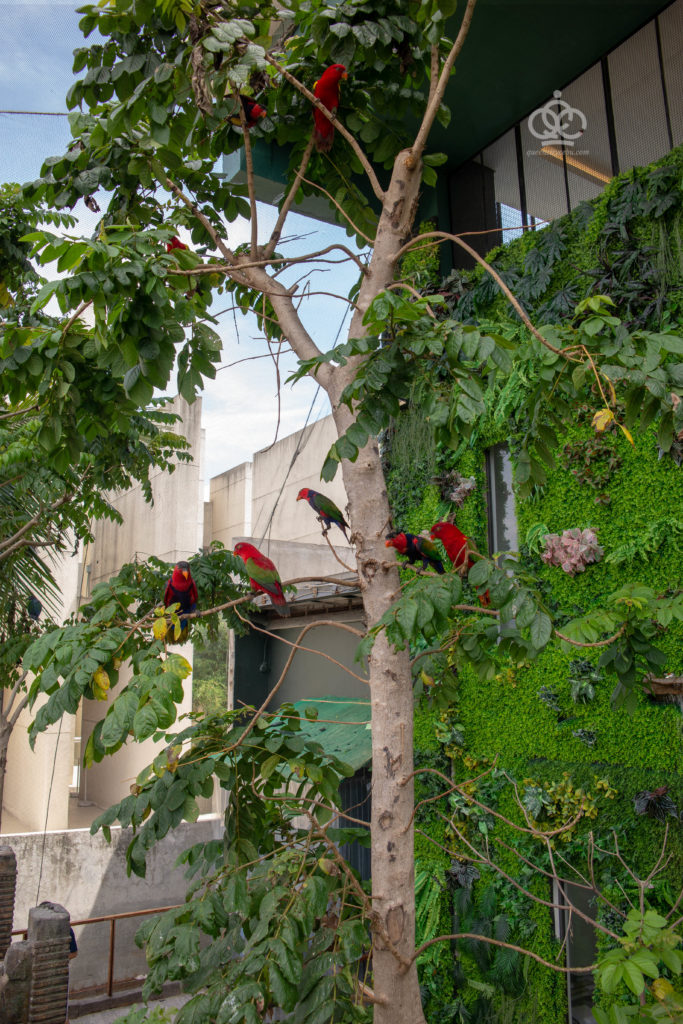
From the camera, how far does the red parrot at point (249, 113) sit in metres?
2.84

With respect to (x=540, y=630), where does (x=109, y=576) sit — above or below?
above

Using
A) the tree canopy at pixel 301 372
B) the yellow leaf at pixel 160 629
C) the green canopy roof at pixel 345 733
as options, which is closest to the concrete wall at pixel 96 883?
the green canopy roof at pixel 345 733

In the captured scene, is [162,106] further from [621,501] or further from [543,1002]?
[543,1002]

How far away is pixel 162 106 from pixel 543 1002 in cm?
586

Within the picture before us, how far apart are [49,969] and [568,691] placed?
15.3 ft

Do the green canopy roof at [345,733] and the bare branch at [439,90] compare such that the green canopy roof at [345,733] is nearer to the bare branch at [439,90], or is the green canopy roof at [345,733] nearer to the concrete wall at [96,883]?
the concrete wall at [96,883]

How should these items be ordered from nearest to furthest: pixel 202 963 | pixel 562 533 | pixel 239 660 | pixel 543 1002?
pixel 202 963, pixel 543 1002, pixel 562 533, pixel 239 660

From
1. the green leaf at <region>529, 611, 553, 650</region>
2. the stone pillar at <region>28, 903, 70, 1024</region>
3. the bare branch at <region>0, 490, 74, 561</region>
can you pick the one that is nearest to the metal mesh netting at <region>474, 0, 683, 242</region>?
the bare branch at <region>0, 490, 74, 561</region>

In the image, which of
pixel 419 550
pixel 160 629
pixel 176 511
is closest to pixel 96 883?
pixel 176 511

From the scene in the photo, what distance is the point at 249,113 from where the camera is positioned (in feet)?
9.46

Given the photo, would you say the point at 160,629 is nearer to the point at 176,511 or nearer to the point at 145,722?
the point at 145,722

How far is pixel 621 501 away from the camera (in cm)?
523

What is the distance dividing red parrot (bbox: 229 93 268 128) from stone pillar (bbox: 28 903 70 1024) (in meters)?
5.97

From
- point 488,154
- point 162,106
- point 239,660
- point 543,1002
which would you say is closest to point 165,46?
point 162,106
